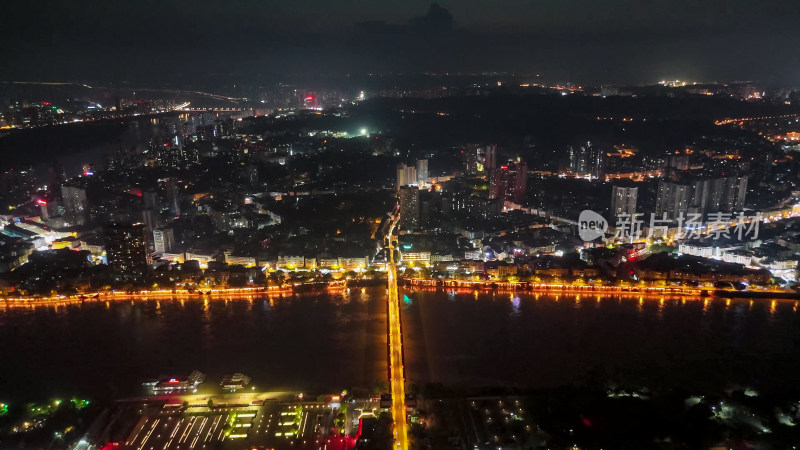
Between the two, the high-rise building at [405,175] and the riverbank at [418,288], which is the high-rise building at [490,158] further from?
the riverbank at [418,288]

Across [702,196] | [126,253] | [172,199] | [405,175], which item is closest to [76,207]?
[172,199]

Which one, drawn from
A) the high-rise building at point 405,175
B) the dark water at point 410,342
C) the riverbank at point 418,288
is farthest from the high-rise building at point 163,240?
the high-rise building at point 405,175

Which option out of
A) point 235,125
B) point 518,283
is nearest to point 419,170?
point 518,283

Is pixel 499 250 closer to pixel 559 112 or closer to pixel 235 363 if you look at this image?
pixel 235 363

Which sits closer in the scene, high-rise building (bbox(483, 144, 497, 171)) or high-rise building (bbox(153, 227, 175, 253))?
high-rise building (bbox(153, 227, 175, 253))

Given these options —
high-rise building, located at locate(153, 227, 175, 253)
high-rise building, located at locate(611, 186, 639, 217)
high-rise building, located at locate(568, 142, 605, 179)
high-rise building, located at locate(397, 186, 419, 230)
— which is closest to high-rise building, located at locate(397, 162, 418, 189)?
high-rise building, located at locate(397, 186, 419, 230)

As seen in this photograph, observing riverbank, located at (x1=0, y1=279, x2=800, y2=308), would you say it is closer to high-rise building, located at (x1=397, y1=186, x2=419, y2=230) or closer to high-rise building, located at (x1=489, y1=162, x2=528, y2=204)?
high-rise building, located at (x1=397, y1=186, x2=419, y2=230)
